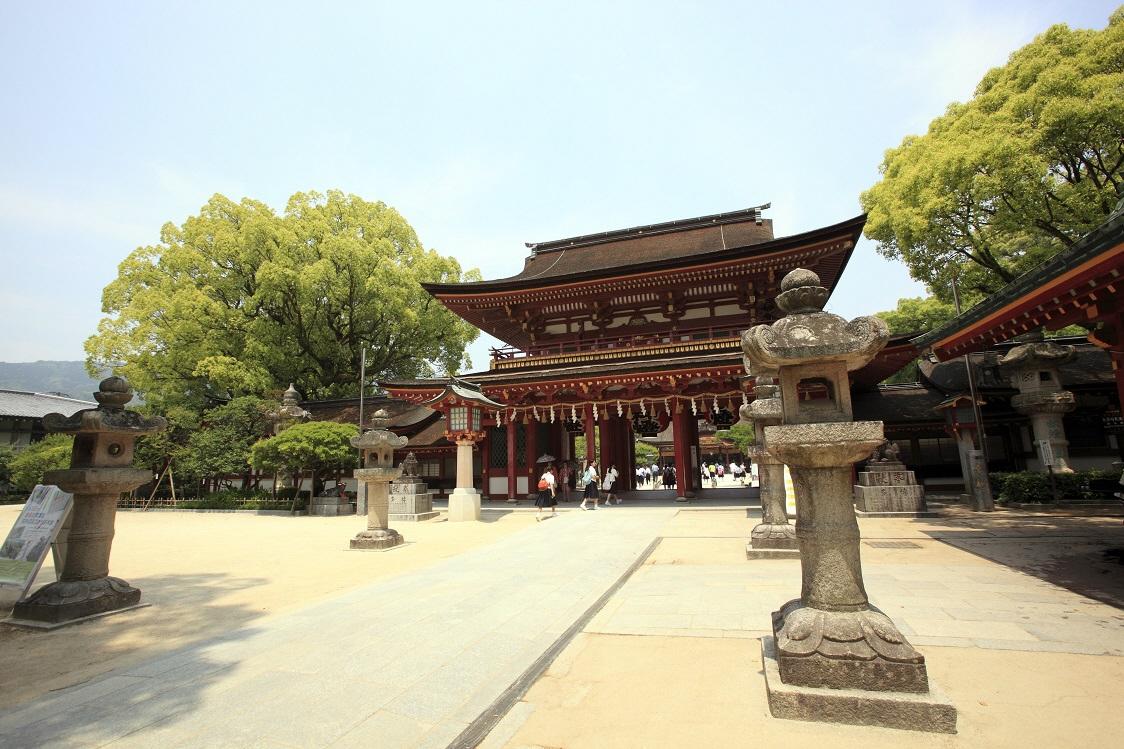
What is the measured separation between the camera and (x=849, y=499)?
3928mm

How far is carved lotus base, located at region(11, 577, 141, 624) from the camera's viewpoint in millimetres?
6273

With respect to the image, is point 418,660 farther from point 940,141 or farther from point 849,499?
point 940,141

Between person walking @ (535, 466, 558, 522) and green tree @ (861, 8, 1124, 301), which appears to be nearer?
green tree @ (861, 8, 1124, 301)

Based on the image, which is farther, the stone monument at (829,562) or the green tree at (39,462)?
the green tree at (39,462)

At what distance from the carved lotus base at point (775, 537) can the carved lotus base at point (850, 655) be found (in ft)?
17.1

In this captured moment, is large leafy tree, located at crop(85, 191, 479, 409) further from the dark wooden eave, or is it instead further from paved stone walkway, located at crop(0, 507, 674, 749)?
the dark wooden eave

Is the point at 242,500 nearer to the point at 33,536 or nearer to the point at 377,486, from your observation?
the point at 377,486

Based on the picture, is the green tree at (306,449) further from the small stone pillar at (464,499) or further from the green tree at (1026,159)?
the green tree at (1026,159)

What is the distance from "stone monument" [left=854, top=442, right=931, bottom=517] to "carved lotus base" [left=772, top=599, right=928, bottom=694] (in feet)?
37.0

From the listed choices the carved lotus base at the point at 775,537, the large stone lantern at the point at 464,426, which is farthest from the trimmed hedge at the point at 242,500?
the carved lotus base at the point at 775,537

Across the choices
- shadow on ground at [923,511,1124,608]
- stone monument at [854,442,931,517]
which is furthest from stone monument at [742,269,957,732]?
stone monument at [854,442,931,517]

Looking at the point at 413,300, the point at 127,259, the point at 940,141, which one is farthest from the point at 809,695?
the point at 127,259

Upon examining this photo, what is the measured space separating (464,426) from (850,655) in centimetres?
1444

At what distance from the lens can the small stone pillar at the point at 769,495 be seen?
8.45 metres
